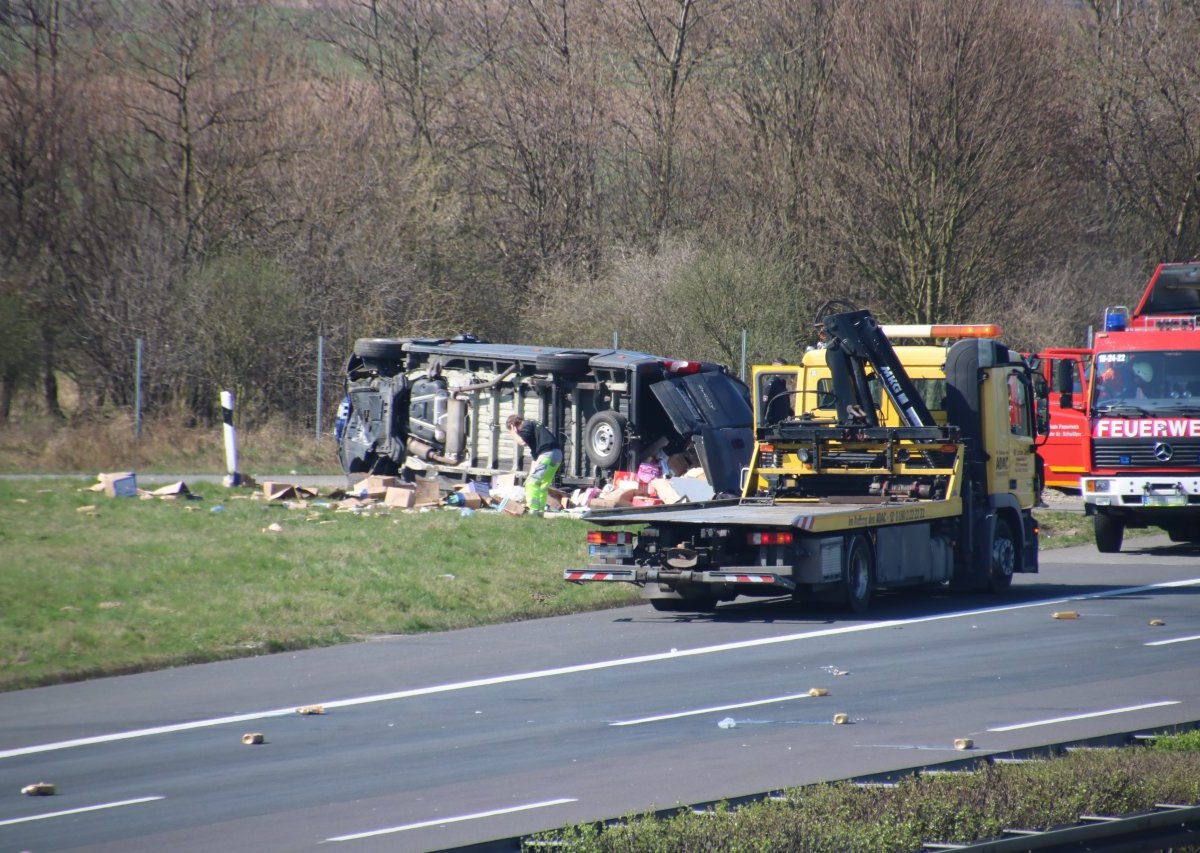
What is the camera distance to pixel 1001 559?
1648 centimetres

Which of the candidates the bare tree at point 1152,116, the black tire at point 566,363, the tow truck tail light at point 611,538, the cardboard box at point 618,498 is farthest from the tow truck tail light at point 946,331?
the bare tree at point 1152,116

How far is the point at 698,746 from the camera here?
29.5 feet

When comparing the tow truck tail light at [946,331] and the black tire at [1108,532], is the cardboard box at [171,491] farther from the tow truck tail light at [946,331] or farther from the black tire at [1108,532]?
the black tire at [1108,532]

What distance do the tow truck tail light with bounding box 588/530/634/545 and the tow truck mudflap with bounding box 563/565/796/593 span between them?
274mm

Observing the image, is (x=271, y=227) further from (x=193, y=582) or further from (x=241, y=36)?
(x=193, y=582)

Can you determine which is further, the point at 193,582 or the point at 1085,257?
the point at 1085,257

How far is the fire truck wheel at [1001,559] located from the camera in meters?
16.3

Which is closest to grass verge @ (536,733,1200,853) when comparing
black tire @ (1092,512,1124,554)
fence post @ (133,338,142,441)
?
black tire @ (1092,512,1124,554)

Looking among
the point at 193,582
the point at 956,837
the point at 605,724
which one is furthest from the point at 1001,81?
the point at 956,837

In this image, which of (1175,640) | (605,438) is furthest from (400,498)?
(1175,640)

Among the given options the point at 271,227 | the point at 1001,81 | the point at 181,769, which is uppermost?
the point at 1001,81

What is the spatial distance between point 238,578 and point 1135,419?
484 inches

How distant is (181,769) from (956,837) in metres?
4.72

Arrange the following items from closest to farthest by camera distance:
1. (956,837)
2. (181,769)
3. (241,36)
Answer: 1. (956,837)
2. (181,769)
3. (241,36)
